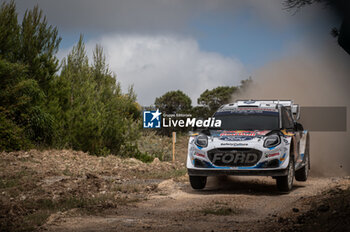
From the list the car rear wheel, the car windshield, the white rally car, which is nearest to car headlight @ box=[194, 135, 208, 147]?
the white rally car

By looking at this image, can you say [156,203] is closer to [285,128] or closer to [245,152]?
[245,152]

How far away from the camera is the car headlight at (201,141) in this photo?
12422 millimetres

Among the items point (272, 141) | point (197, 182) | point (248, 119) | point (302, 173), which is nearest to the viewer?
point (272, 141)

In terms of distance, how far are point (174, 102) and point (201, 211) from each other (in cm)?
4624

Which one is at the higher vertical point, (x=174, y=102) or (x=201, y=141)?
(x=174, y=102)

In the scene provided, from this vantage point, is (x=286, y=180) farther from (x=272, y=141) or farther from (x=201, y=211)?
(x=201, y=211)

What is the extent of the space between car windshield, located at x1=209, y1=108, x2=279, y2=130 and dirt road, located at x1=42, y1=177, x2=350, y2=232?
1.58 meters

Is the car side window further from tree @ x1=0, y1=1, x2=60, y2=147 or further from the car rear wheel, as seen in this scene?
tree @ x1=0, y1=1, x2=60, y2=147

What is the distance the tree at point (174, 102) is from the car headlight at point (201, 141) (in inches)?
1628

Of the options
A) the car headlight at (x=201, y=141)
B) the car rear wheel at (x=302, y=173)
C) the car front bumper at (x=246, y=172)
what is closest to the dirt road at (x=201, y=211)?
the car front bumper at (x=246, y=172)

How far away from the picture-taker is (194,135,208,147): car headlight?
12.4 metres

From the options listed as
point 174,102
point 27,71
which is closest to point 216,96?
point 174,102

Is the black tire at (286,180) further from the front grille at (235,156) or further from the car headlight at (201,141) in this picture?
the car headlight at (201,141)

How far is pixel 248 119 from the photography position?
44.8 feet
